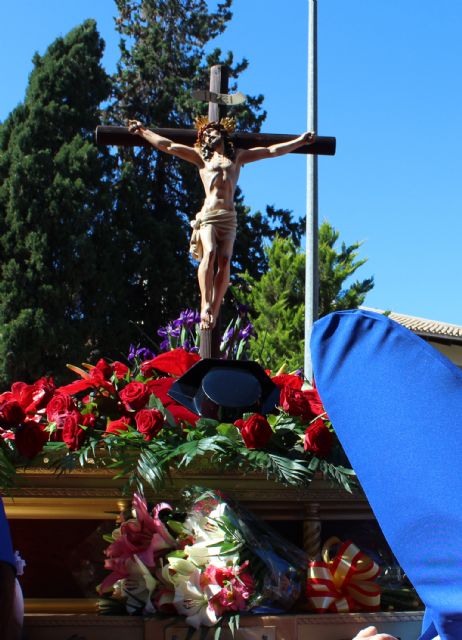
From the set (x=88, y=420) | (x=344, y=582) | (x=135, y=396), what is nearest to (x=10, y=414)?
(x=88, y=420)

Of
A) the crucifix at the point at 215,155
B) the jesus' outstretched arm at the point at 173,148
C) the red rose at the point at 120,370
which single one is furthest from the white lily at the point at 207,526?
the jesus' outstretched arm at the point at 173,148

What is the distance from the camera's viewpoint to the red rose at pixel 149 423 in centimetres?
299

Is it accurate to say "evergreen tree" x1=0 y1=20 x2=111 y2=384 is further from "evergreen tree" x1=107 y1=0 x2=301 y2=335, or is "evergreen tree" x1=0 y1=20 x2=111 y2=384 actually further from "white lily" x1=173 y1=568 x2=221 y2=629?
"white lily" x1=173 y1=568 x2=221 y2=629

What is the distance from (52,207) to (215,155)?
16.4 m

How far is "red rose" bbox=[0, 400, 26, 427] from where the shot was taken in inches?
122

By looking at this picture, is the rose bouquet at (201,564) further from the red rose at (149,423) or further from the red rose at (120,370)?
the red rose at (120,370)

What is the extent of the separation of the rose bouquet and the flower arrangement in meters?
0.14

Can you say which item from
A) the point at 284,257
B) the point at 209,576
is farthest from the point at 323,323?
the point at 284,257

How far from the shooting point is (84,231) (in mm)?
21672

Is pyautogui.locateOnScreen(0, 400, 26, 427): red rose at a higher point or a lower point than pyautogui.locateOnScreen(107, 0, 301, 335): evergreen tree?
lower

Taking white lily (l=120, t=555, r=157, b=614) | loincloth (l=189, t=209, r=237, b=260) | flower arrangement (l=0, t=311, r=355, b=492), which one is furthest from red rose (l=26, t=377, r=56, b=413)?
loincloth (l=189, t=209, r=237, b=260)

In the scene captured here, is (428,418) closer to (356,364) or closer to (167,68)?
(356,364)

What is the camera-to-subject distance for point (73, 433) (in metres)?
2.98

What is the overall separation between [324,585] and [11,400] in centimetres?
136
